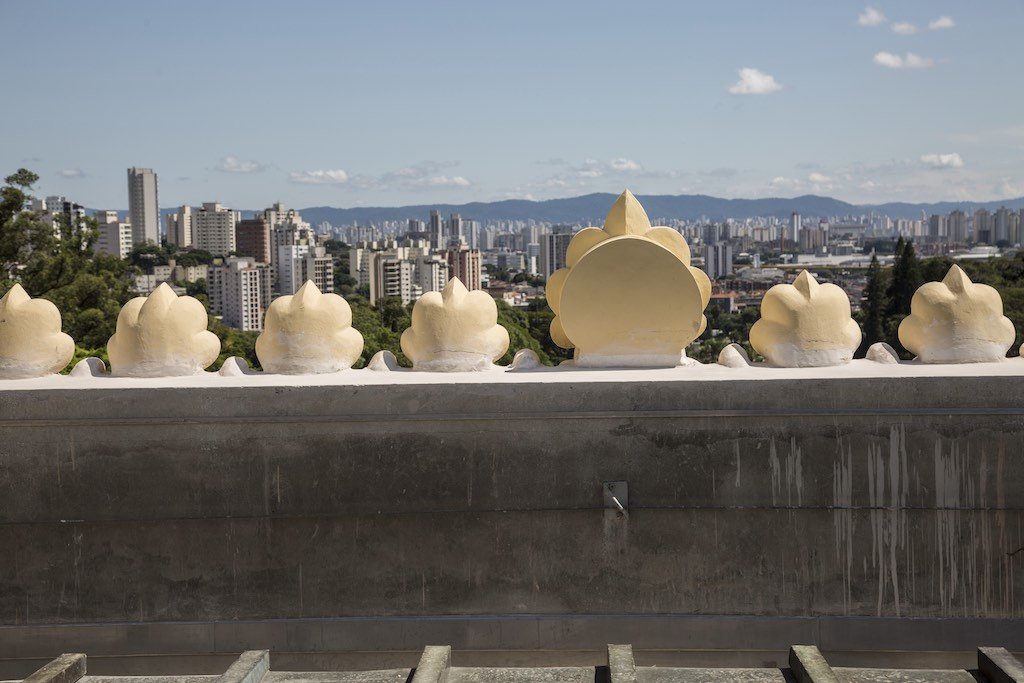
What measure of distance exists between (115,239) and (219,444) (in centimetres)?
12524

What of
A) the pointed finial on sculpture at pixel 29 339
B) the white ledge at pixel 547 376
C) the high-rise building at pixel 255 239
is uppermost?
the high-rise building at pixel 255 239

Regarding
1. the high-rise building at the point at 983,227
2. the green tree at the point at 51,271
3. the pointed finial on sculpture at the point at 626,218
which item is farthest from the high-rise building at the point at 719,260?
the pointed finial on sculpture at the point at 626,218

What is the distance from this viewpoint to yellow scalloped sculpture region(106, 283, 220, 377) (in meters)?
5.77

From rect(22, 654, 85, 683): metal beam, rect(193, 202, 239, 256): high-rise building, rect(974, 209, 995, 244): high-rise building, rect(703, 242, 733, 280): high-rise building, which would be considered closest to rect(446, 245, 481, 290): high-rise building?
rect(703, 242, 733, 280): high-rise building

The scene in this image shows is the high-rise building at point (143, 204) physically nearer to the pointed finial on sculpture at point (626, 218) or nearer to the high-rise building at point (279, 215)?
the high-rise building at point (279, 215)

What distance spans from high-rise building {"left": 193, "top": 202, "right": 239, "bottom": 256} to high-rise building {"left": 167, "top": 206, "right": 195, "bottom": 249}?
219 inches

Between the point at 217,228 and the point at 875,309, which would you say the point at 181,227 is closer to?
the point at 217,228

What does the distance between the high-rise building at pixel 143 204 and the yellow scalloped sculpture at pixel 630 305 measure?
6650 inches

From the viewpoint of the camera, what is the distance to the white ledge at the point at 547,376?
5453 mm

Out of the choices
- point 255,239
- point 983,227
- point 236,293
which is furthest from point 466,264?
point 983,227

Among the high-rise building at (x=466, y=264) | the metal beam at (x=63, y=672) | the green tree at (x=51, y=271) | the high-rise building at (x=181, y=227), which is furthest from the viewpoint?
the high-rise building at (x=181, y=227)

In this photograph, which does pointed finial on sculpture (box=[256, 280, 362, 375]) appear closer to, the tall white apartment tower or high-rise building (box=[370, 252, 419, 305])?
high-rise building (box=[370, 252, 419, 305])

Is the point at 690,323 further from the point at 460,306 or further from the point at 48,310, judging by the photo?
the point at 48,310

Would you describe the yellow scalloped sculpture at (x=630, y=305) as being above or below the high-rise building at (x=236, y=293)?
above
